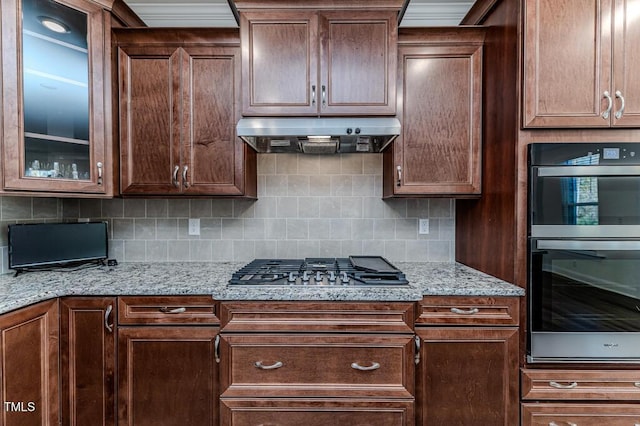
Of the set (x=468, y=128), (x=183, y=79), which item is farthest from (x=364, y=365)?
(x=183, y=79)

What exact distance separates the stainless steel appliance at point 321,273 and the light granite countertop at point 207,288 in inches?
2.8

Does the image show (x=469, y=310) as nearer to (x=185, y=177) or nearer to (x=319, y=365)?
(x=319, y=365)

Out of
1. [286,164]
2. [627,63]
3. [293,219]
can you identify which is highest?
[627,63]

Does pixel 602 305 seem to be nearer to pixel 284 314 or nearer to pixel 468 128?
pixel 468 128

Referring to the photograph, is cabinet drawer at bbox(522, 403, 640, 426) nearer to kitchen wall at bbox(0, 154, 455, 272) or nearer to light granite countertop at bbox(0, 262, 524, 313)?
light granite countertop at bbox(0, 262, 524, 313)

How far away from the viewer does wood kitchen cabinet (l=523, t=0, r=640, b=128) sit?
1.56 metres

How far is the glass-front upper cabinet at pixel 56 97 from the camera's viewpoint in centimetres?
162

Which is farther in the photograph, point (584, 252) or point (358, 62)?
point (358, 62)

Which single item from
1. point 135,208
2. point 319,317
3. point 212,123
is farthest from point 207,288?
point 135,208

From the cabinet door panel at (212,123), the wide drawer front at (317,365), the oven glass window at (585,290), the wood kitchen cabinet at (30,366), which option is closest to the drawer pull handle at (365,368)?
the wide drawer front at (317,365)

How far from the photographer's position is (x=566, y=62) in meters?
1.59

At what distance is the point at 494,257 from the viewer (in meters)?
1.84

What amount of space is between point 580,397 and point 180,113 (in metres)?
2.60

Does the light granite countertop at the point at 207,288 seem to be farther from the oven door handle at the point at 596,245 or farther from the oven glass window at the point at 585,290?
the oven door handle at the point at 596,245
